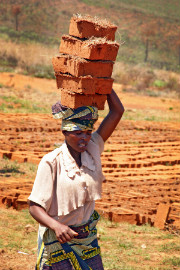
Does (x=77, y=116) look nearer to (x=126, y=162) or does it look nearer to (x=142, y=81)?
(x=126, y=162)

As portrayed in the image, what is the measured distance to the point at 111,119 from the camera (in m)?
3.18

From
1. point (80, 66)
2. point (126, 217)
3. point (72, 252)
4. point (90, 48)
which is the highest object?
point (90, 48)

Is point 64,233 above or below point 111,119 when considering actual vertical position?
below

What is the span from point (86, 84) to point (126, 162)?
23.4 ft

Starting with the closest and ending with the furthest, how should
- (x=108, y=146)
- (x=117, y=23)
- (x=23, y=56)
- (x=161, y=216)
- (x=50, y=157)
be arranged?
(x=50, y=157)
(x=161, y=216)
(x=108, y=146)
(x=23, y=56)
(x=117, y=23)

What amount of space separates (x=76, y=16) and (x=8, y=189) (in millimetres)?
4541

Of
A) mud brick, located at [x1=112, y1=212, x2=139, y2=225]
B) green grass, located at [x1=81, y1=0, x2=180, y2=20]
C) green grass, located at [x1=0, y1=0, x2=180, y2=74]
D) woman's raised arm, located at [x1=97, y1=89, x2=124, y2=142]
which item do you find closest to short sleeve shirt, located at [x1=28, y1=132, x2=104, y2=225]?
woman's raised arm, located at [x1=97, y1=89, x2=124, y2=142]

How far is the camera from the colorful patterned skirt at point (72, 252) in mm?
2877

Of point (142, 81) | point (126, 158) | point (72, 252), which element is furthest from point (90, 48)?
point (142, 81)

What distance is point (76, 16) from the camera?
3139mm

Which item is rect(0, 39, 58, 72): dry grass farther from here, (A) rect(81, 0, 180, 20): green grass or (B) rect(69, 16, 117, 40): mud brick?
(A) rect(81, 0, 180, 20): green grass

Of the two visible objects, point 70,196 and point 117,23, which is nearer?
point 70,196

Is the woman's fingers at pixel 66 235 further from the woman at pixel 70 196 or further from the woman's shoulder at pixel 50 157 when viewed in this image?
the woman's shoulder at pixel 50 157

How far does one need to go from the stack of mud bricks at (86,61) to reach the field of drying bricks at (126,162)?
84 centimetres
